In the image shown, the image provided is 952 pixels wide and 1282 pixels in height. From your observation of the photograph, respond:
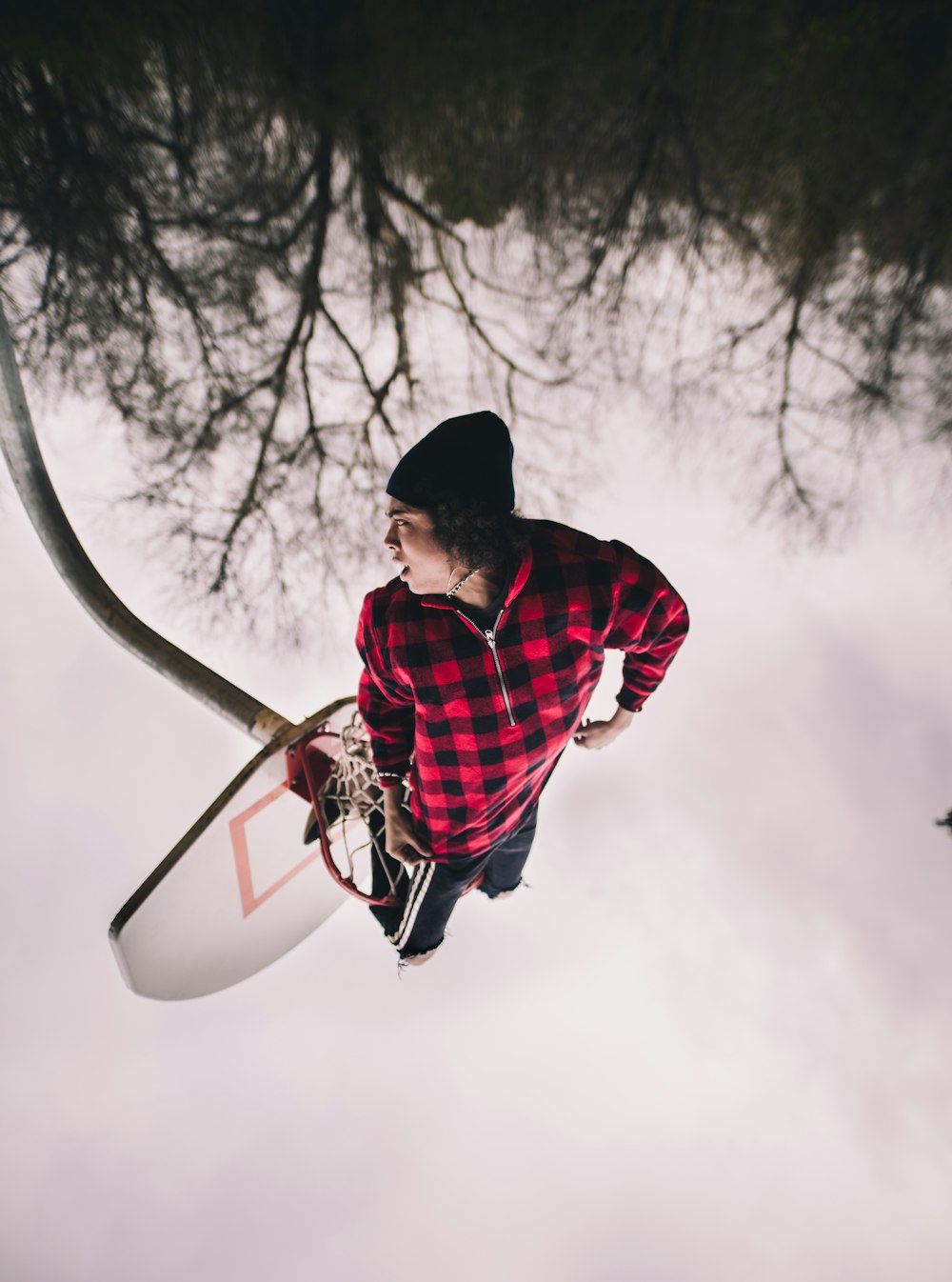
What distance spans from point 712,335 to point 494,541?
2.38m

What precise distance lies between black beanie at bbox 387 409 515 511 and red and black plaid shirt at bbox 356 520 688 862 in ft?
0.71

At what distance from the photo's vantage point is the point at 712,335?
2727 millimetres

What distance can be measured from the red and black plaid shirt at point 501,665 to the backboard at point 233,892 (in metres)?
0.56

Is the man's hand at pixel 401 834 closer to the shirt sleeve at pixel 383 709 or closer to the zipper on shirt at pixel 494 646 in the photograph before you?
the shirt sleeve at pixel 383 709

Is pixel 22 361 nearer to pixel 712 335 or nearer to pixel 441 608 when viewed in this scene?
pixel 441 608

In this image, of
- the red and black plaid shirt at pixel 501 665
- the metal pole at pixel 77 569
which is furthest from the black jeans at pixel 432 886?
the metal pole at pixel 77 569

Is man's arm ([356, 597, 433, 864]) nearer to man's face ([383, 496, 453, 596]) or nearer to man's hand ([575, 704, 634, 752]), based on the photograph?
man's face ([383, 496, 453, 596])

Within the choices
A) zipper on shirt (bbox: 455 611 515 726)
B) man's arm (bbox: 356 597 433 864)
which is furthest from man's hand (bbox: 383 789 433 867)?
zipper on shirt (bbox: 455 611 515 726)

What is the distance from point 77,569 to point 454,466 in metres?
2.07

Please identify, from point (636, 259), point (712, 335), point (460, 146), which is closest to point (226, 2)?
point (460, 146)

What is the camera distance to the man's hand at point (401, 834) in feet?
5.12

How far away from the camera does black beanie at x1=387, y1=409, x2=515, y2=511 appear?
110cm

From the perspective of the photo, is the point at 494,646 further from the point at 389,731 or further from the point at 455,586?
the point at 389,731

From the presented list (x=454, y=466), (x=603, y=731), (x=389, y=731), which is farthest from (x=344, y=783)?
(x=454, y=466)
